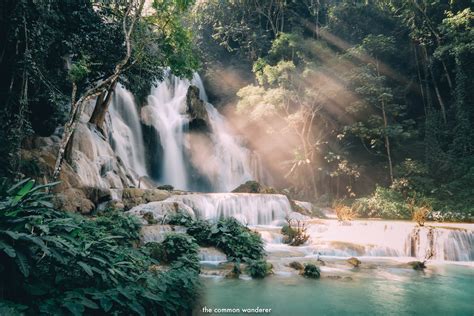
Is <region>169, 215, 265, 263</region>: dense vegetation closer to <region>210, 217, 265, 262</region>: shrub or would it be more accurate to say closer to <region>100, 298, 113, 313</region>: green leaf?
<region>210, 217, 265, 262</region>: shrub

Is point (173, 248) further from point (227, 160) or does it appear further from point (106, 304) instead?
point (227, 160)

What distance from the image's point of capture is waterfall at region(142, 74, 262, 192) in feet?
79.4

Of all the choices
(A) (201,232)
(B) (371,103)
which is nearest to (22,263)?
(A) (201,232)

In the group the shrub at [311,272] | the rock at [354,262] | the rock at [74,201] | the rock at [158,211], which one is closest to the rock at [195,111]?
the rock at [158,211]

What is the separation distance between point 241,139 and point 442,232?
19.1m

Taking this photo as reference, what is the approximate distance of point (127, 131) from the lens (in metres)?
21.7

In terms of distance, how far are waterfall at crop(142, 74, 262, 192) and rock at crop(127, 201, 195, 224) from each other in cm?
1190

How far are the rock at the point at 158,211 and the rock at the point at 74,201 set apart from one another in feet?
4.77

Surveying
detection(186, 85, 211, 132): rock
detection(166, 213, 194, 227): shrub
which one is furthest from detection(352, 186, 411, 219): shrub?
detection(186, 85, 211, 132): rock

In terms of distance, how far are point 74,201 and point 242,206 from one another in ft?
25.7

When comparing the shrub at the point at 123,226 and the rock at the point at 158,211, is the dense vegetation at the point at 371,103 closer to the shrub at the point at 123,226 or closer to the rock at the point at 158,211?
the rock at the point at 158,211

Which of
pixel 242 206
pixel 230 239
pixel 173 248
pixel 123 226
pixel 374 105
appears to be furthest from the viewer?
pixel 374 105

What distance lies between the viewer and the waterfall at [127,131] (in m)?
20.7

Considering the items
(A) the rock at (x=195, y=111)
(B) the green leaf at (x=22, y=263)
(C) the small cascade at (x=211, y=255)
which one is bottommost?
(C) the small cascade at (x=211, y=255)
